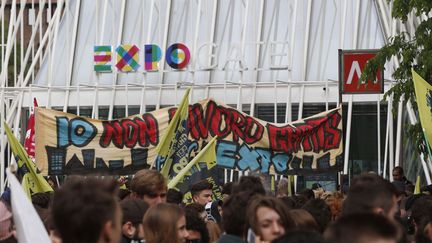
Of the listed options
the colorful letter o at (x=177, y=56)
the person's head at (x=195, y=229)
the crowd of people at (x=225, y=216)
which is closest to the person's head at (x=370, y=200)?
the crowd of people at (x=225, y=216)

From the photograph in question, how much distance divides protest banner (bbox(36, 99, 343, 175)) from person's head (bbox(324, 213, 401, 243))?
11.4 metres

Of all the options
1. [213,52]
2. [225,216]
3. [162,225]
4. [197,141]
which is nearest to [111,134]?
[197,141]

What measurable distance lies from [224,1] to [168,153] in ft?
66.4

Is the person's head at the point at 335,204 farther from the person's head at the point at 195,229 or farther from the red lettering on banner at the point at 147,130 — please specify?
the red lettering on banner at the point at 147,130

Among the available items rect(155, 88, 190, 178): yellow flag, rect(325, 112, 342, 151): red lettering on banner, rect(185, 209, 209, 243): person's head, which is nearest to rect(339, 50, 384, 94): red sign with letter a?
rect(325, 112, 342, 151): red lettering on banner

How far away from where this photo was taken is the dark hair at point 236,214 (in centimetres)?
912

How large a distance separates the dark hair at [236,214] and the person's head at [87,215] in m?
2.81

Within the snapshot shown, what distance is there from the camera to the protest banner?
1925cm

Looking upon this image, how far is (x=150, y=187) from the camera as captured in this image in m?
10.9

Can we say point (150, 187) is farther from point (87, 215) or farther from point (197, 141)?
point (197, 141)

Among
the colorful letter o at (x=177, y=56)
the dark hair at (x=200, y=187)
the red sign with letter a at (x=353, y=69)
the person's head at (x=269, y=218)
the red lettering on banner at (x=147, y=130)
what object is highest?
the colorful letter o at (x=177, y=56)

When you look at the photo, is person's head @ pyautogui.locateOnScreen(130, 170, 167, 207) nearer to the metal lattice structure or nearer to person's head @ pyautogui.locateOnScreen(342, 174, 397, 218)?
person's head @ pyautogui.locateOnScreen(342, 174, 397, 218)

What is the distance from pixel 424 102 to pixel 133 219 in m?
8.27

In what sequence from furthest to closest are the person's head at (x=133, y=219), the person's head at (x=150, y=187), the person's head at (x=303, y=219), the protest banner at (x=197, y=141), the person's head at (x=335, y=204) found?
the protest banner at (x=197, y=141) → the person's head at (x=335, y=204) → the person's head at (x=150, y=187) → the person's head at (x=133, y=219) → the person's head at (x=303, y=219)
